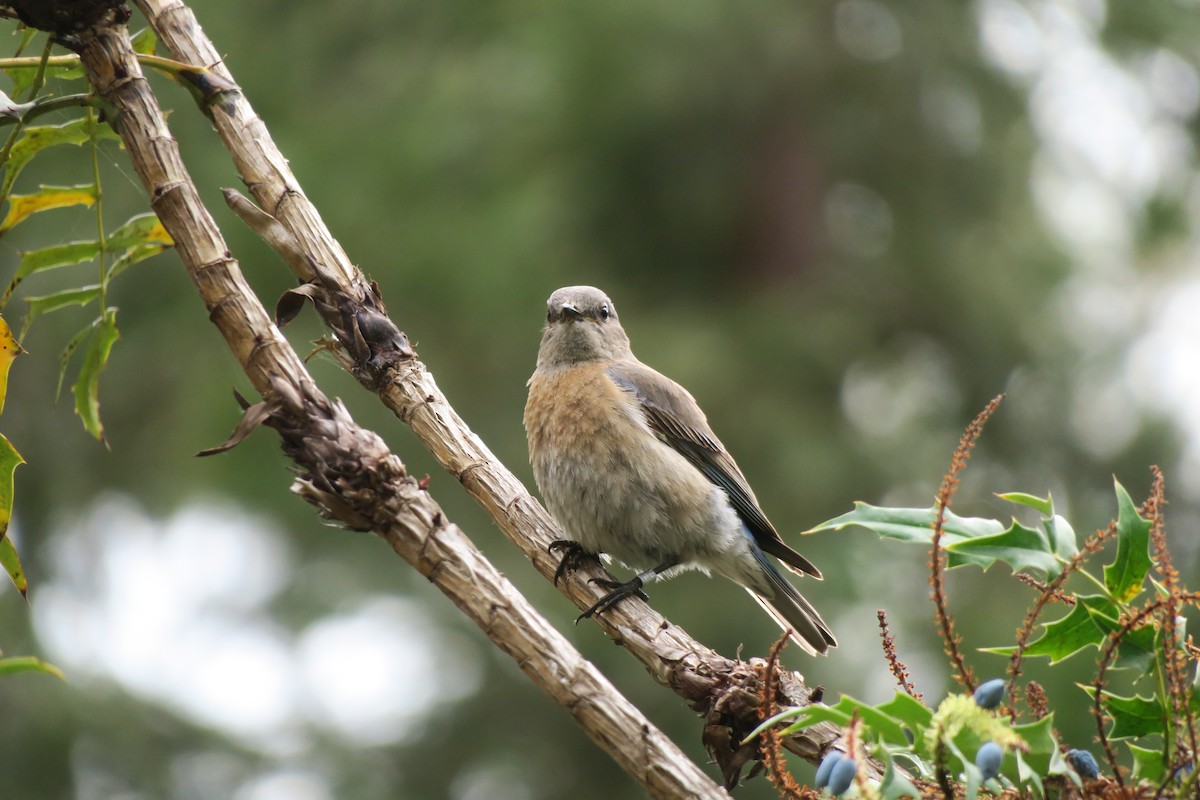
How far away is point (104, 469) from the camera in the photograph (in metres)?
11.6

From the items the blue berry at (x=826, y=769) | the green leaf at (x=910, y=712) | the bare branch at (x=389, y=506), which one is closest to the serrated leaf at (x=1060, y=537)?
the green leaf at (x=910, y=712)

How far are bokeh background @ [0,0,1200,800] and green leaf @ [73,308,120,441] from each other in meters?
7.29

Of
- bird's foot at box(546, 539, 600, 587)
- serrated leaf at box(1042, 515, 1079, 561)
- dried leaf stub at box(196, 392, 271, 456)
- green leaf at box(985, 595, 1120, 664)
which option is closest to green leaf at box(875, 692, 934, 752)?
green leaf at box(985, 595, 1120, 664)

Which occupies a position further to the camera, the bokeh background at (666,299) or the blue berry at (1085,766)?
the bokeh background at (666,299)

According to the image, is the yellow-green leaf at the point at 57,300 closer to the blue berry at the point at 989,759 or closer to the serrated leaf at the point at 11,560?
the serrated leaf at the point at 11,560

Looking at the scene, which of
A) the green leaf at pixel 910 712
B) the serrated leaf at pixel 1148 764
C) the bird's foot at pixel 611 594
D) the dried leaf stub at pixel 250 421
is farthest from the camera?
the bird's foot at pixel 611 594

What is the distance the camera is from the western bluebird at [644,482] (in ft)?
14.3

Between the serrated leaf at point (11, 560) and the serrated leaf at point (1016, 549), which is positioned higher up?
the serrated leaf at point (1016, 549)

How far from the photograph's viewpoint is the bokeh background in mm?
10383

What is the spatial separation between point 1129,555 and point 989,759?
49 centimetres

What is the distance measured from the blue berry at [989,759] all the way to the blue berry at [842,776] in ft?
0.58

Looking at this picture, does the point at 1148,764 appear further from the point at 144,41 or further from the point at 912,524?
the point at 144,41

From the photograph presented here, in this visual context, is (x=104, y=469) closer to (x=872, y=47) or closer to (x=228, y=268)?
(x=872, y=47)

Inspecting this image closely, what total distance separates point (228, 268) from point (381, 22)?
10.7 meters
